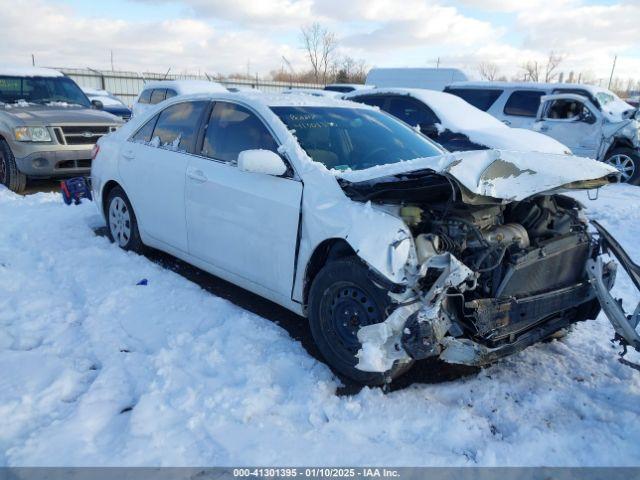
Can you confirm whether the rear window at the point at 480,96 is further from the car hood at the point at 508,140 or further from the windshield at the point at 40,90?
the windshield at the point at 40,90

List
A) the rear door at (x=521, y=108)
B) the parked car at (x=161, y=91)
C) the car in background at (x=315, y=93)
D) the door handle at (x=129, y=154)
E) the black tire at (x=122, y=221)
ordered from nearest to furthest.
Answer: the car in background at (x=315, y=93) < the door handle at (x=129, y=154) < the black tire at (x=122, y=221) < the rear door at (x=521, y=108) < the parked car at (x=161, y=91)

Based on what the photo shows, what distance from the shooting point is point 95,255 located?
5.21 metres

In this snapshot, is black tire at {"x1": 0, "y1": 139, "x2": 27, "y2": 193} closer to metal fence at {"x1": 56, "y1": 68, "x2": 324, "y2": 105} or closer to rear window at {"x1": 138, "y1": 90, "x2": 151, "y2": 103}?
rear window at {"x1": 138, "y1": 90, "x2": 151, "y2": 103}

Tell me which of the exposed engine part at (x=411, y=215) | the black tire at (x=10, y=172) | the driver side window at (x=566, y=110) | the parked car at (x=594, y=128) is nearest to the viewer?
the exposed engine part at (x=411, y=215)

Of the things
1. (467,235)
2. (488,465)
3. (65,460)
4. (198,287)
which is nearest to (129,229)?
(198,287)

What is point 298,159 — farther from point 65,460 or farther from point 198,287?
point 65,460

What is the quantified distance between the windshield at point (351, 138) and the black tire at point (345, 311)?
2.78ft

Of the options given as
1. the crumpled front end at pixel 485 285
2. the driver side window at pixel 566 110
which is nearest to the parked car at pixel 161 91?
the driver side window at pixel 566 110

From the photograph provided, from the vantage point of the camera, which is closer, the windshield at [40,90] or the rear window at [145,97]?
the windshield at [40,90]

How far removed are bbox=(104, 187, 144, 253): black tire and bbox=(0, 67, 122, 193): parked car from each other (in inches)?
132

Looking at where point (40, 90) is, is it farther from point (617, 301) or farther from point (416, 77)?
point (416, 77)

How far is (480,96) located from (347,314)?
10319 millimetres

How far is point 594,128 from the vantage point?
1062 cm

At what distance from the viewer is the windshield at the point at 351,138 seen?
377 centimetres
